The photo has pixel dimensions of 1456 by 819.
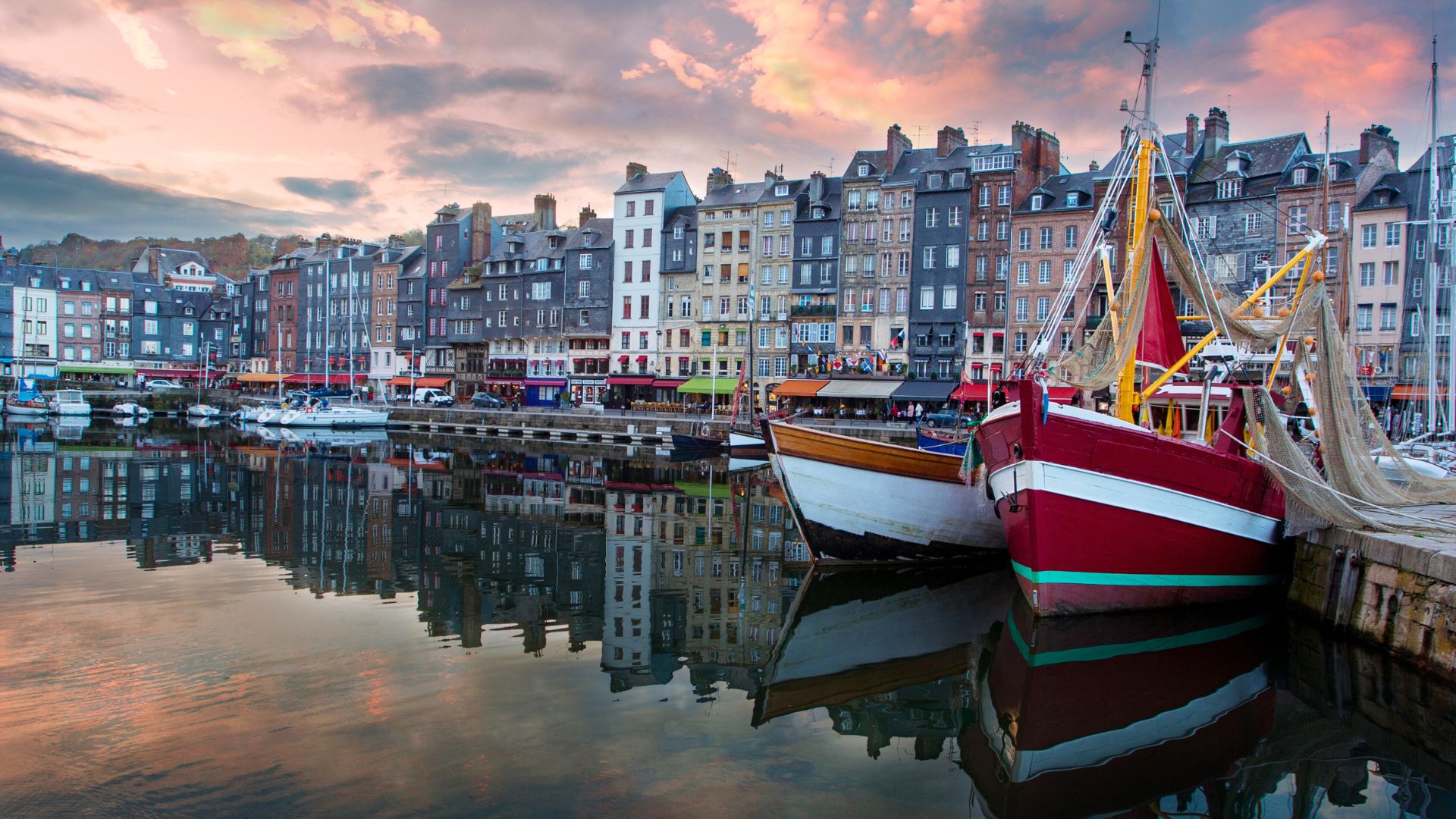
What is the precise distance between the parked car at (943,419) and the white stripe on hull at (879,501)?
3010 cm

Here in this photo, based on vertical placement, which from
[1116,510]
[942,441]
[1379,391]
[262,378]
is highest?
[1379,391]

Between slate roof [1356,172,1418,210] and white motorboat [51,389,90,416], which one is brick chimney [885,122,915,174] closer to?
slate roof [1356,172,1418,210]

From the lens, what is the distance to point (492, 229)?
285 ft

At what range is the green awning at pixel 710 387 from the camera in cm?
6525

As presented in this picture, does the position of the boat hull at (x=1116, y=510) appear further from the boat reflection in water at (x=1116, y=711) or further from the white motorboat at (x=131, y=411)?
the white motorboat at (x=131, y=411)

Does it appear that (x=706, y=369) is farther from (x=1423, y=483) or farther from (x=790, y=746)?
(x=790, y=746)

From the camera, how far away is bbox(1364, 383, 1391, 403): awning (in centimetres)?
4422

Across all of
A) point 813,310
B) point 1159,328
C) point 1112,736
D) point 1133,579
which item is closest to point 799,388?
point 813,310

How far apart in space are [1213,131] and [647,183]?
38908 mm

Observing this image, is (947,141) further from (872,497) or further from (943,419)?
(872,497)

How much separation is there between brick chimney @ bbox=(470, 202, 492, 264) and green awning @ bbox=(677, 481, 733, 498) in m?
54.2

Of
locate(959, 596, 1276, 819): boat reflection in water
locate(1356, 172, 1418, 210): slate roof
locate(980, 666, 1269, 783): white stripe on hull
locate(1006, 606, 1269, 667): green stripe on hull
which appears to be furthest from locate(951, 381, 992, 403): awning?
locate(980, 666, 1269, 783): white stripe on hull

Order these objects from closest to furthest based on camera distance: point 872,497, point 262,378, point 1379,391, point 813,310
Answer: point 872,497 < point 1379,391 < point 813,310 < point 262,378

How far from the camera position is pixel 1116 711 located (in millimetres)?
11836
